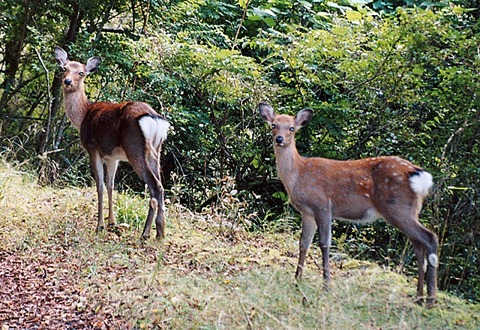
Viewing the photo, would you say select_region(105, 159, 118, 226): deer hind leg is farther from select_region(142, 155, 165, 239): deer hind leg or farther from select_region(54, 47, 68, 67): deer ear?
select_region(54, 47, 68, 67): deer ear

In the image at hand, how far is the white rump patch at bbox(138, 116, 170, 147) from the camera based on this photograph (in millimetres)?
6781

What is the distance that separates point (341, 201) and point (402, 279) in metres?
1.10

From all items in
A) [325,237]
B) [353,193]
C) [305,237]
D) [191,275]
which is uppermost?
[353,193]

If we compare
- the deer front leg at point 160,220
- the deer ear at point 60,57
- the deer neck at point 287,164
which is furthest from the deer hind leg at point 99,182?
the deer neck at point 287,164

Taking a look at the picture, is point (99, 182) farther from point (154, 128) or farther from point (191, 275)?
point (191, 275)

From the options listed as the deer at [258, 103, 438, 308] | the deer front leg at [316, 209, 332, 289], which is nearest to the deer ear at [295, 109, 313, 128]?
the deer at [258, 103, 438, 308]

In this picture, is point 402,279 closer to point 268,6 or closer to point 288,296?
point 288,296

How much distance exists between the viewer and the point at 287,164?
229 inches

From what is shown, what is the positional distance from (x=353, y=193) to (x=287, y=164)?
0.64 m

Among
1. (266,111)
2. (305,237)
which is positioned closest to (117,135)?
(266,111)

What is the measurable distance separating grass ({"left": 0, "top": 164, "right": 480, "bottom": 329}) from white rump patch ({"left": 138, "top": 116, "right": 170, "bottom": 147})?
1.07 meters

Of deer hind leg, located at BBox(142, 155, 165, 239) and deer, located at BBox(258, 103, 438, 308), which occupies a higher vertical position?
deer, located at BBox(258, 103, 438, 308)

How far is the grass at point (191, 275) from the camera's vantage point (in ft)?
15.1

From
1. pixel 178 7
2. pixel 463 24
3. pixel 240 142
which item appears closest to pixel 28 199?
pixel 240 142
